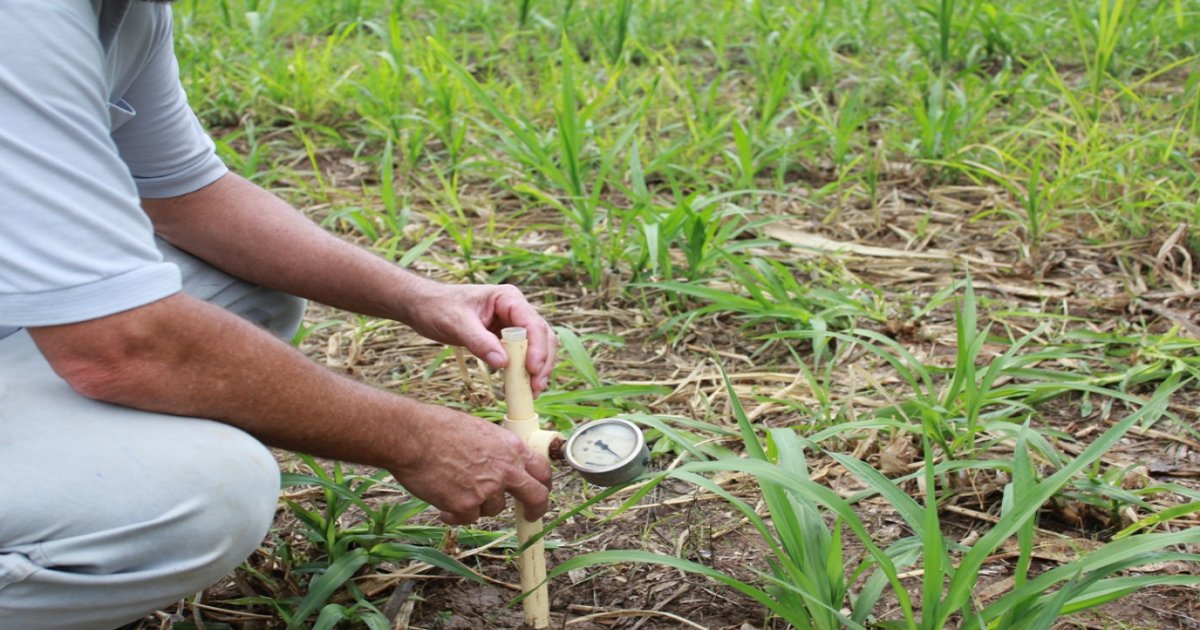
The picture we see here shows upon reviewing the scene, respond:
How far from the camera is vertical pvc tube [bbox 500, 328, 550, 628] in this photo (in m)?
1.74

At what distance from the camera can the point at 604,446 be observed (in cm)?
169

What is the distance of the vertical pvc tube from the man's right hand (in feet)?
0.24

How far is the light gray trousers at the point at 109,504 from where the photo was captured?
4.78 ft

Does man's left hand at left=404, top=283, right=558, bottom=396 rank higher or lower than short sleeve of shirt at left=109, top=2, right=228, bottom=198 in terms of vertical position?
lower

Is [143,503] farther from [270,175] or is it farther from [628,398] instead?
[270,175]

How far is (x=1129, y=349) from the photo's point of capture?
243 cm

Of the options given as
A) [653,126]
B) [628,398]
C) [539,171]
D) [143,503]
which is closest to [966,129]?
[653,126]

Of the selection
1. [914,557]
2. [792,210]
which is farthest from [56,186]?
[792,210]

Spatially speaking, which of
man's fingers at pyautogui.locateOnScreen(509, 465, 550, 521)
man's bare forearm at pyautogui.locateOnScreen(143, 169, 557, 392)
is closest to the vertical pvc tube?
man's fingers at pyautogui.locateOnScreen(509, 465, 550, 521)

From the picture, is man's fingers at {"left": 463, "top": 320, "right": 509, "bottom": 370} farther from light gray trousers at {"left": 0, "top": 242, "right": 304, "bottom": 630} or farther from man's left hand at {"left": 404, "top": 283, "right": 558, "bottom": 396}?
light gray trousers at {"left": 0, "top": 242, "right": 304, "bottom": 630}

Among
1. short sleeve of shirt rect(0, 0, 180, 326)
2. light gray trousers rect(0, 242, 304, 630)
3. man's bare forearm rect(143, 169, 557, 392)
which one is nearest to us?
short sleeve of shirt rect(0, 0, 180, 326)

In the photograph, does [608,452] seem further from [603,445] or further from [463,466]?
[463,466]

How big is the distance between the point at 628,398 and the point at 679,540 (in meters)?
0.47

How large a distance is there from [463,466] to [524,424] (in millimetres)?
136
